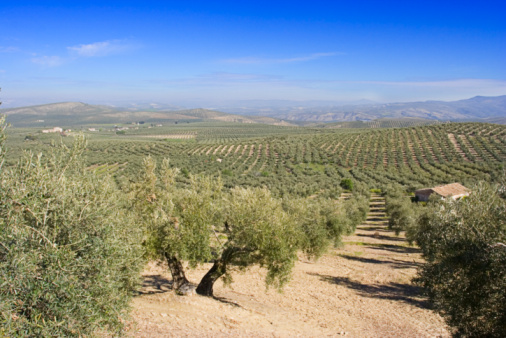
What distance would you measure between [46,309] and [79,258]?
113 cm

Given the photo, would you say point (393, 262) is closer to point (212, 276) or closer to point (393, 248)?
point (393, 248)

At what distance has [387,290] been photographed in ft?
58.6

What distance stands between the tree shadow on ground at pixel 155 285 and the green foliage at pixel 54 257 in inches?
250

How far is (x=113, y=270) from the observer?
7484 millimetres

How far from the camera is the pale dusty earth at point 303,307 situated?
11039 mm

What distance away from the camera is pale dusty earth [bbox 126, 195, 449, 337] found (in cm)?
1104

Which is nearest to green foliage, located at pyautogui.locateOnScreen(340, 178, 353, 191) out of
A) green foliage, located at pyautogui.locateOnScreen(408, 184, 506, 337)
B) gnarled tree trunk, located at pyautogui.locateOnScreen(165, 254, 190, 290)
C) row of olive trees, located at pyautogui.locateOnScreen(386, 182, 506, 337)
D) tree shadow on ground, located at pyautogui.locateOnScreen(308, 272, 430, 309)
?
tree shadow on ground, located at pyautogui.locateOnScreen(308, 272, 430, 309)

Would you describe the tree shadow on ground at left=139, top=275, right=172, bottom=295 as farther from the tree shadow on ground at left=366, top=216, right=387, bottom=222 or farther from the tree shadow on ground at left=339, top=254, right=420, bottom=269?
the tree shadow on ground at left=366, top=216, right=387, bottom=222

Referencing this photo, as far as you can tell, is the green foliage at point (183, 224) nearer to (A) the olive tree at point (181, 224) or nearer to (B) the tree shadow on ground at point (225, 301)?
(A) the olive tree at point (181, 224)

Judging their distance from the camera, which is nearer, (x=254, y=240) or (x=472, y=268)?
(x=472, y=268)

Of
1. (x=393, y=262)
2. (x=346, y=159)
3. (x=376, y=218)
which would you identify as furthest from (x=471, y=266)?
(x=346, y=159)

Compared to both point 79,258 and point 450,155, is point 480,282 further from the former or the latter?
point 450,155

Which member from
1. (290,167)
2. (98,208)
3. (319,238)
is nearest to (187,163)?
(290,167)

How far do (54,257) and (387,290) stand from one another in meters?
17.6
